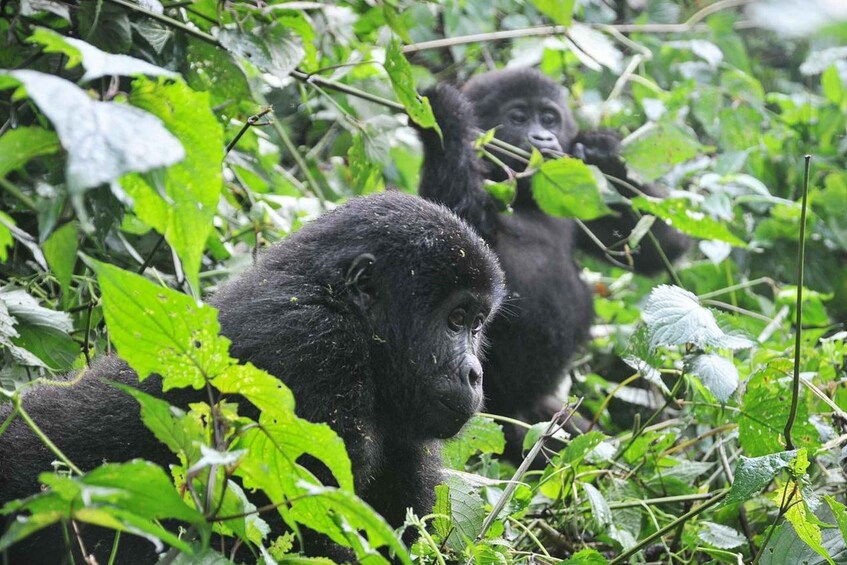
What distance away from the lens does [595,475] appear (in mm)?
3545

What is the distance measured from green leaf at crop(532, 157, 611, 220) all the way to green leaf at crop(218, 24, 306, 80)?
3.86ft

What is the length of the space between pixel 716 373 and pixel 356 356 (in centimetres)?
115

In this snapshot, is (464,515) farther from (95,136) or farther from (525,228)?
(525,228)

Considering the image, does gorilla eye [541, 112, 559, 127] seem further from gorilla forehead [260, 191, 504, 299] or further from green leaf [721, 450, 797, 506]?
green leaf [721, 450, 797, 506]

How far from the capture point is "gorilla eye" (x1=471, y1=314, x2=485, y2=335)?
3135mm

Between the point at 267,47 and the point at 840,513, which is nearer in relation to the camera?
the point at 840,513

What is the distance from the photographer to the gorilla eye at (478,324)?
313 centimetres

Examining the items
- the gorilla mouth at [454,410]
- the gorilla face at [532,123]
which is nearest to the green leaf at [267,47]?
the gorilla mouth at [454,410]

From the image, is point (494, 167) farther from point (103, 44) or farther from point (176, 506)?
point (176, 506)

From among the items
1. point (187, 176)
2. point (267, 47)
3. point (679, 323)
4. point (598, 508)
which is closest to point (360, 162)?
point (267, 47)

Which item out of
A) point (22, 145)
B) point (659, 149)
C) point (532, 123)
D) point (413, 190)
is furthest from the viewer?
point (532, 123)

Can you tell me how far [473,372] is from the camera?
2986 millimetres

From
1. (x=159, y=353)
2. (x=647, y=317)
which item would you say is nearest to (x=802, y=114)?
(x=647, y=317)

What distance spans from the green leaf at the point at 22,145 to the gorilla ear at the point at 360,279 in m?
1.29
